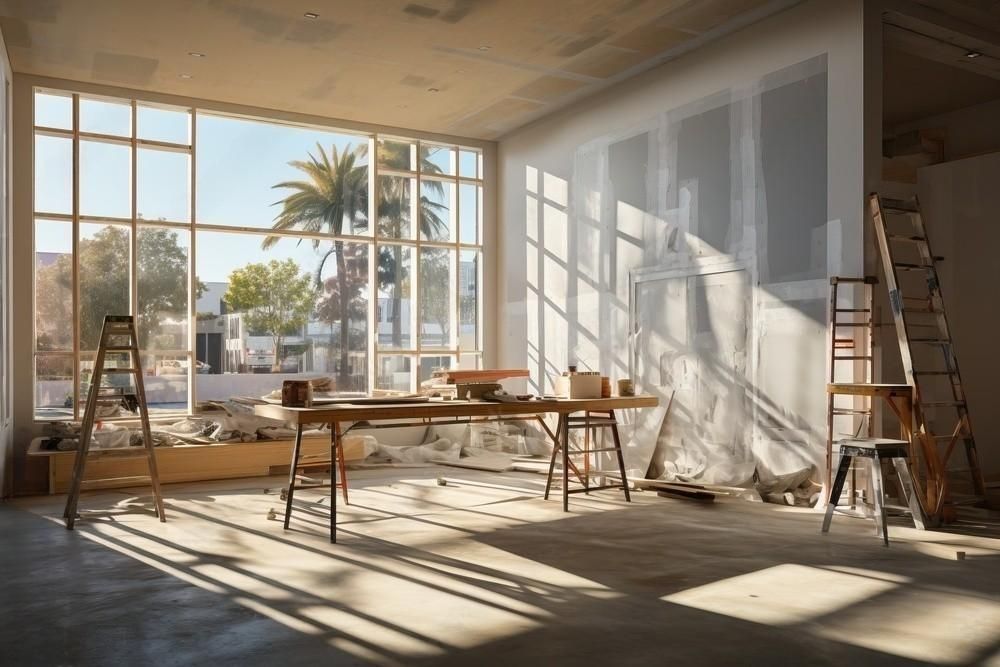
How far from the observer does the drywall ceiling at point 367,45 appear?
A: 22.8 feet

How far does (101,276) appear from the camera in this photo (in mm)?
8984

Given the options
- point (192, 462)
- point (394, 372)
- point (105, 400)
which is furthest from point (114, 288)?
point (394, 372)

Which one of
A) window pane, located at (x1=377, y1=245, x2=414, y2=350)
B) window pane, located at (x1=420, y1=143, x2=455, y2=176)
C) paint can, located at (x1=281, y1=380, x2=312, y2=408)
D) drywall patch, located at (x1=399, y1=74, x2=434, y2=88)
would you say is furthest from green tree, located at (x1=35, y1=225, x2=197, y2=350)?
paint can, located at (x1=281, y1=380, x2=312, y2=408)

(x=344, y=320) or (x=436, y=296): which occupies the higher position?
(x=436, y=296)

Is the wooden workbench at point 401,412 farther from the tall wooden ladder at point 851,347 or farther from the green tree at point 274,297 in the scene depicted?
the green tree at point 274,297

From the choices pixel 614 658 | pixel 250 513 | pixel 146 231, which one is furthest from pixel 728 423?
pixel 146 231

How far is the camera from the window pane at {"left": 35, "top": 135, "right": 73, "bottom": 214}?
8656 mm

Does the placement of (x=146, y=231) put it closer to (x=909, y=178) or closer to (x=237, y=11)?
(x=237, y=11)

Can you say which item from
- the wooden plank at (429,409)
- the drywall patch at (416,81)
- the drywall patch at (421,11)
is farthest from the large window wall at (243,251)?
the wooden plank at (429,409)

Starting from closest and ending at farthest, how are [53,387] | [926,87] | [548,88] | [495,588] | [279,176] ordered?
[495,588]
[926,87]
[53,387]
[548,88]
[279,176]

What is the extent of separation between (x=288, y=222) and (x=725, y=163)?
5.26m

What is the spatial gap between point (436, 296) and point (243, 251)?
2.56 metres

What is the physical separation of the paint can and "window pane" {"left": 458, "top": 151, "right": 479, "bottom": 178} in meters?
6.23

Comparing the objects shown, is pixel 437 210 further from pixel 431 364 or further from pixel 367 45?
pixel 367 45
